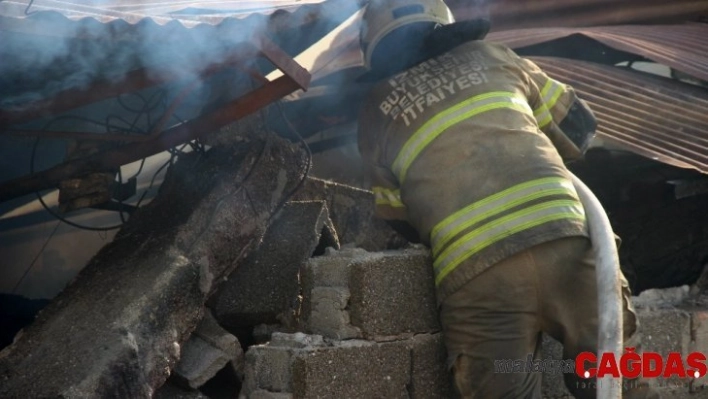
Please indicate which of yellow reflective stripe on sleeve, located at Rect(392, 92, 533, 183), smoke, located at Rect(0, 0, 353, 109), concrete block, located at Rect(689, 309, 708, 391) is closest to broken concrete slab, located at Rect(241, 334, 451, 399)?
yellow reflective stripe on sleeve, located at Rect(392, 92, 533, 183)

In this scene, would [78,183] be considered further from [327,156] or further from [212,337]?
[327,156]

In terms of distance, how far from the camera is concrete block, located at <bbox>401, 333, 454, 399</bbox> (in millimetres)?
4113

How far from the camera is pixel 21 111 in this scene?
3.86 metres

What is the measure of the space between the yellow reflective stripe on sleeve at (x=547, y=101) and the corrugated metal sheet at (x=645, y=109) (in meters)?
0.60

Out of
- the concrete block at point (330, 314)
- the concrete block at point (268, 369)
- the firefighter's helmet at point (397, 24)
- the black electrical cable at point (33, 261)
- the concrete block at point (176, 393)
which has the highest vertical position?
the firefighter's helmet at point (397, 24)

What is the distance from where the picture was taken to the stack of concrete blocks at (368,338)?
3.99 meters

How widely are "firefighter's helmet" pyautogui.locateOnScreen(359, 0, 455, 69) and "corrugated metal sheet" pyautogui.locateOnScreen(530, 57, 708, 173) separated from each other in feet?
3.70

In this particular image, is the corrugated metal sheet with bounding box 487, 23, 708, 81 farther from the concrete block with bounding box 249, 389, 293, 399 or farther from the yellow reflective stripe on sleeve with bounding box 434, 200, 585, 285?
the concrete block with bounding box 249, 389, 293, 399

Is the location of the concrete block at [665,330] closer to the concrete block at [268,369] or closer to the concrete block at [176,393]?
the concrete block at [268,369]

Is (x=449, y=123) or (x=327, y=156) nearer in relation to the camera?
(x=449, y=123)

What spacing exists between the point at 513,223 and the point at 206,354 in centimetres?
161

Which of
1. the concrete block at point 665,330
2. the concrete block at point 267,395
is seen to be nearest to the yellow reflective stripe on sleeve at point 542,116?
the concrete block at point 665,330

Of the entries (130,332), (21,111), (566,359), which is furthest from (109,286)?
(566,359)

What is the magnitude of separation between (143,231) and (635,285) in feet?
9.16
